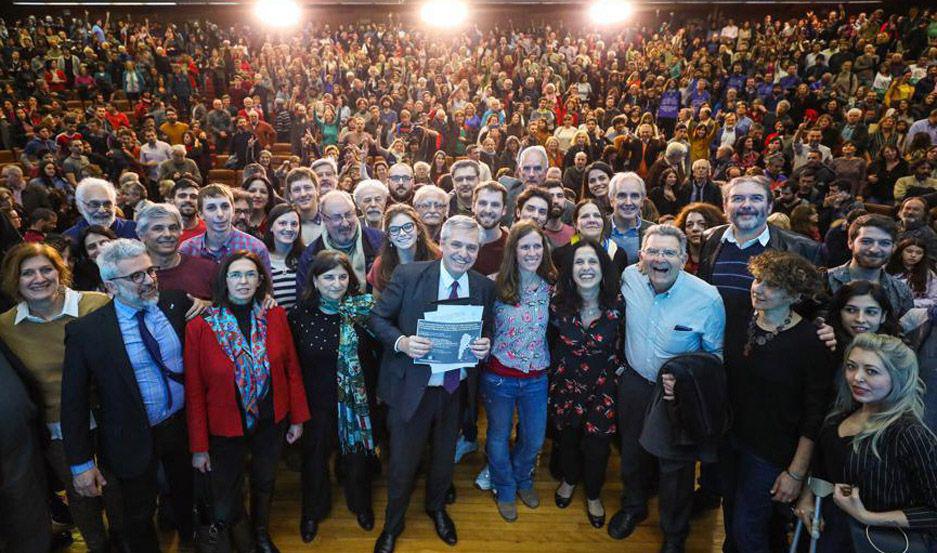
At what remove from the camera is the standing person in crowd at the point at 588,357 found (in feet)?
8.85

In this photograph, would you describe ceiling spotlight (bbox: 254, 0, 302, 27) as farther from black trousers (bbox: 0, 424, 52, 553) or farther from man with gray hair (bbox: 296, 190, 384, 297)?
black trousers (bbox: 0, 424, 52, 553)

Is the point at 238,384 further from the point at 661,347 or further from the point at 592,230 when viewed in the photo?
the point at 592,230

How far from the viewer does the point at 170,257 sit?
2.79 m

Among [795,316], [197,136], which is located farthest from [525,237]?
[197,136]

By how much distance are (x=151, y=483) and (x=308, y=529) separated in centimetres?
85

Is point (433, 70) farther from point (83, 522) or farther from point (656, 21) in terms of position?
point (83, 522)

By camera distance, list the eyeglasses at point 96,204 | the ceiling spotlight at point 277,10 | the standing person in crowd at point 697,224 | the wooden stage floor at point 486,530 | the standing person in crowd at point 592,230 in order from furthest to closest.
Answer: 1. the ceiling spotlight at point 277,10
2. the standing person in crowd at point 697,224
3. the eyeglasses at point 96,204
4. the standing person in crowd at point 592,230
5. the wooden stage floor at point 486,530

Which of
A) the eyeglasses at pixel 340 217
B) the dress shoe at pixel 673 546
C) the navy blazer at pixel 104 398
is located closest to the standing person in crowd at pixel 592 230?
the eyeglasses at pixel 340 217

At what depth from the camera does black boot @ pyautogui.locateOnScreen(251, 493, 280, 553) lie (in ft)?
8.80

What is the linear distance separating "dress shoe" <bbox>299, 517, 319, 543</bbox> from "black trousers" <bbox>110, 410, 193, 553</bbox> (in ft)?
2.25

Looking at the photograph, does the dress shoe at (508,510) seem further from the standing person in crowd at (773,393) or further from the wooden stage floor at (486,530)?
→ the standing person in crowd at (773,393)

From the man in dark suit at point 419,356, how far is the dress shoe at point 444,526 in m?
0.22

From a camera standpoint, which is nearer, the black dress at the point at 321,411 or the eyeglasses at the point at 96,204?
the black dress at the point at 321,411

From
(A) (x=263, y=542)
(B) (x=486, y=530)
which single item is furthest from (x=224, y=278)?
(B) (x=486, y=530)
